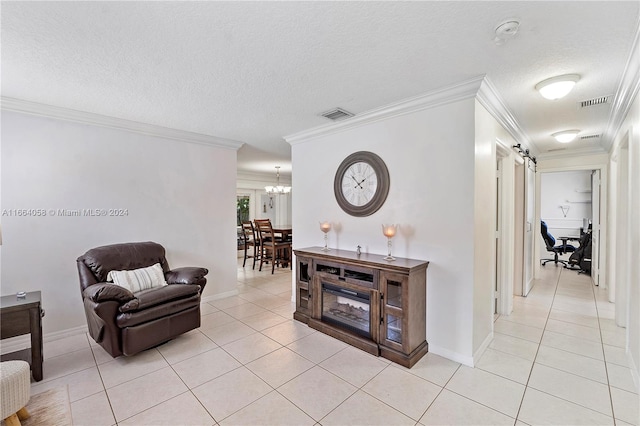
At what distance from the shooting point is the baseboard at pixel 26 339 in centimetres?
279

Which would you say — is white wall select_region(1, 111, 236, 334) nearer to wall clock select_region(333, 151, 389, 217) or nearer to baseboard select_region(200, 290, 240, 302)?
baseboard select_region(200, 290, 240, 302)

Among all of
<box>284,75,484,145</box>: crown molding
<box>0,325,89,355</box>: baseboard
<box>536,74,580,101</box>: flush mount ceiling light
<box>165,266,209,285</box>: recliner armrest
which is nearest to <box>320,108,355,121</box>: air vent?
<box>284,75,484,145</box>: crown molding

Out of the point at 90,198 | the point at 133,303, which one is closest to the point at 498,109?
the point at 133,303

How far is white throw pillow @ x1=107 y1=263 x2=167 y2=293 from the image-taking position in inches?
113

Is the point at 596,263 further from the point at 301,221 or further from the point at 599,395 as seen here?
the point at 301,221

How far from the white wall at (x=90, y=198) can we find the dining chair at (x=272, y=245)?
177cm

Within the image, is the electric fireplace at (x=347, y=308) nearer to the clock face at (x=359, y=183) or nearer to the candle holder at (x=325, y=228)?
the candle holder at (x=325, y=228)

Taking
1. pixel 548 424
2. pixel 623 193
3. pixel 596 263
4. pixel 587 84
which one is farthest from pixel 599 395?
pixel 596 263

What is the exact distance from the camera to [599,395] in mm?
2064

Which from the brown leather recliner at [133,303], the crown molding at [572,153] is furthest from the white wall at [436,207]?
the crown molding at [572,153]

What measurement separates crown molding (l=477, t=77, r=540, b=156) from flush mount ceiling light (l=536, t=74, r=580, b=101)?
1.12ft

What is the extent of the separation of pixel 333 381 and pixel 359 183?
2.02 meters

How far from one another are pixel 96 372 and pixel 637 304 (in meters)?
4.35

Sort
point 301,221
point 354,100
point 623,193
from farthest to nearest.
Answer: point 301,221 < point 623,193 < point 354,100
